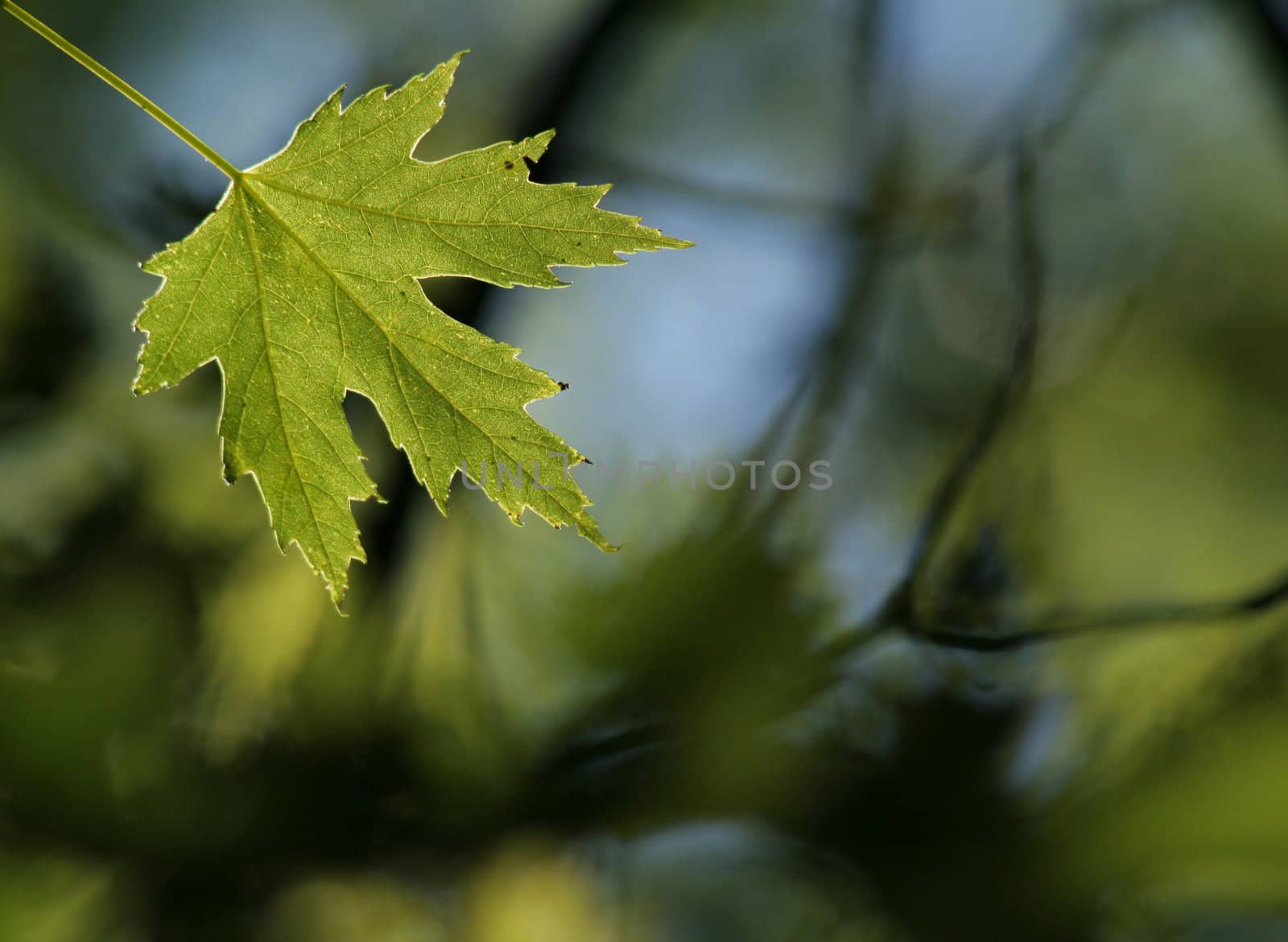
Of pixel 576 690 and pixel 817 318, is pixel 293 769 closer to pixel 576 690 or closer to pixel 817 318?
pixel 576 690

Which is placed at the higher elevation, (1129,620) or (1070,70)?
(1070,70)

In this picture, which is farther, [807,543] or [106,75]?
[807,543]

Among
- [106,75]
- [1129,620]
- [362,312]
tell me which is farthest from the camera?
[1129,620]

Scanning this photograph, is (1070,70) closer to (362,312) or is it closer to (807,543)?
(807,543)

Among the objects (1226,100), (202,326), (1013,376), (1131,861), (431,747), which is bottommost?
(202,326)

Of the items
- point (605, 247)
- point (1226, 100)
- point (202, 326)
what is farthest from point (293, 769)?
point (1226, 100)

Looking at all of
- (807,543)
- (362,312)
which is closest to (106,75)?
(362,312)

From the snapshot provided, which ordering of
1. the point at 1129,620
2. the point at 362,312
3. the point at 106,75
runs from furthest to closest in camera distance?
the point at 1129,620
the point at 362,312
the point at 106,75
